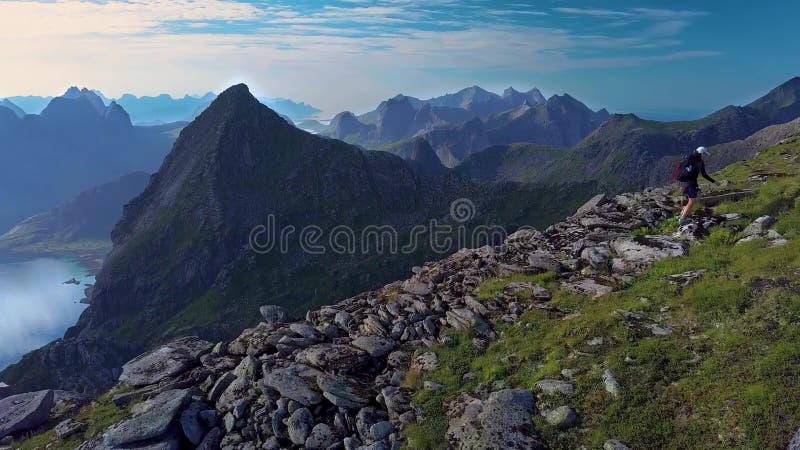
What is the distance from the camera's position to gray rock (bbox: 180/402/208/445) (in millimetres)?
19544

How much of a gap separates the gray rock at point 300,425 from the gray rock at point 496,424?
18.7 ft

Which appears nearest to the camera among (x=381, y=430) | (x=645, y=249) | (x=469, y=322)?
(x=381, y=430)

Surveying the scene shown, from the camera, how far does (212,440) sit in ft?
63.2

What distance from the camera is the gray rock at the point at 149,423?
19484mm

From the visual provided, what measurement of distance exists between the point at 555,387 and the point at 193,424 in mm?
15421

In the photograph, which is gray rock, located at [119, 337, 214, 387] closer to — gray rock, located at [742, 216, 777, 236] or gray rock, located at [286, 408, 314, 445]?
gray rock, located at [286, 408, 314, 445]

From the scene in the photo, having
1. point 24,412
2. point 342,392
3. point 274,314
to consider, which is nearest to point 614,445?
point 342,392

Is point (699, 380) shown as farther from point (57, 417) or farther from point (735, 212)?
point (57, 417)

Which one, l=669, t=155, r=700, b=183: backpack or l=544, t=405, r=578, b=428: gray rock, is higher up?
l=669, t=155, r=700, b=183: backpack

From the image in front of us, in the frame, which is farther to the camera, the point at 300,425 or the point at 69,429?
the point at 69,429

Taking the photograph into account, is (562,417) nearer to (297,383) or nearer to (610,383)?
(610,383)

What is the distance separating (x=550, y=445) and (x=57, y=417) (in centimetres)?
2875

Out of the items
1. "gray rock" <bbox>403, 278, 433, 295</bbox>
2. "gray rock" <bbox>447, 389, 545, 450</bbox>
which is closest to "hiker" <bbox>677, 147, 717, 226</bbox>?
"gray rock" <bbox>403, 278, 433, 295</bbox>

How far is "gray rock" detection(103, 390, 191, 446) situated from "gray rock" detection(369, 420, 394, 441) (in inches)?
375
